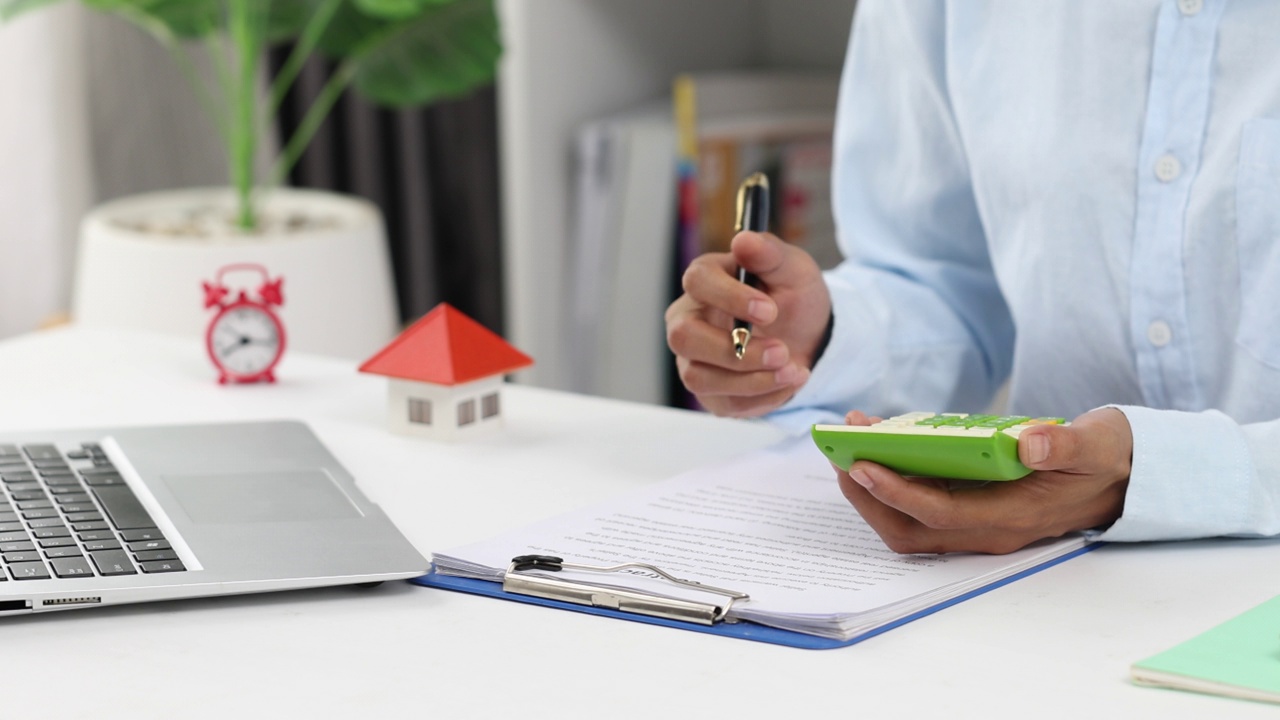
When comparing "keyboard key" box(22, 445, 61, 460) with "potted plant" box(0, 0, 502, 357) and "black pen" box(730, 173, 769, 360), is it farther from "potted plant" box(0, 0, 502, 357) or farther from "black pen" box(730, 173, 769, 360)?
"potted plant" box(0, 0, 502, 357)

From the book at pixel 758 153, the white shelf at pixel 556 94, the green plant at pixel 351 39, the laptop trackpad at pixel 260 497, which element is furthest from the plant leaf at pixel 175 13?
the laptop trackpad at pixel 260 497

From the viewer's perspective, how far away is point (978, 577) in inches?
25.7

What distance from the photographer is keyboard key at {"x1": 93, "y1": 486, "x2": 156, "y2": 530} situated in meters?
0.71

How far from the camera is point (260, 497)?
766 mm

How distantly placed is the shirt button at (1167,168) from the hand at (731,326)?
0.21 m

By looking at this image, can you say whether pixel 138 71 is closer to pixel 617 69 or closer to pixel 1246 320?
pixel 617 69

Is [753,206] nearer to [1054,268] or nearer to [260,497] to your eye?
[1054,268]

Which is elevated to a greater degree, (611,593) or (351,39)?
(351,39)

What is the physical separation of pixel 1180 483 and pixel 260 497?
0.45 m

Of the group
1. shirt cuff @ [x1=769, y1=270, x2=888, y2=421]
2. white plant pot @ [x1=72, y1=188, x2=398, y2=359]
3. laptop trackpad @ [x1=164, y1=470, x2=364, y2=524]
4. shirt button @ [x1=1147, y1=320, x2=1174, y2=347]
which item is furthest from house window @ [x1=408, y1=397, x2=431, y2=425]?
white plant pot @ [x1=72, y1=188, x2=398, y2=359]

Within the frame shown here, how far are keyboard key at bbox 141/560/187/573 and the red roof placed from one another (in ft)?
0.92

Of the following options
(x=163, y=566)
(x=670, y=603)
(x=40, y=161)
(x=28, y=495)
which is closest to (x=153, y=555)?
(x=163, y=566)

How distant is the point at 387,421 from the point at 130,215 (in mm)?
945

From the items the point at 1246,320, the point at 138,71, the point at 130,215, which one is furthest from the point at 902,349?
the point at 138,71
